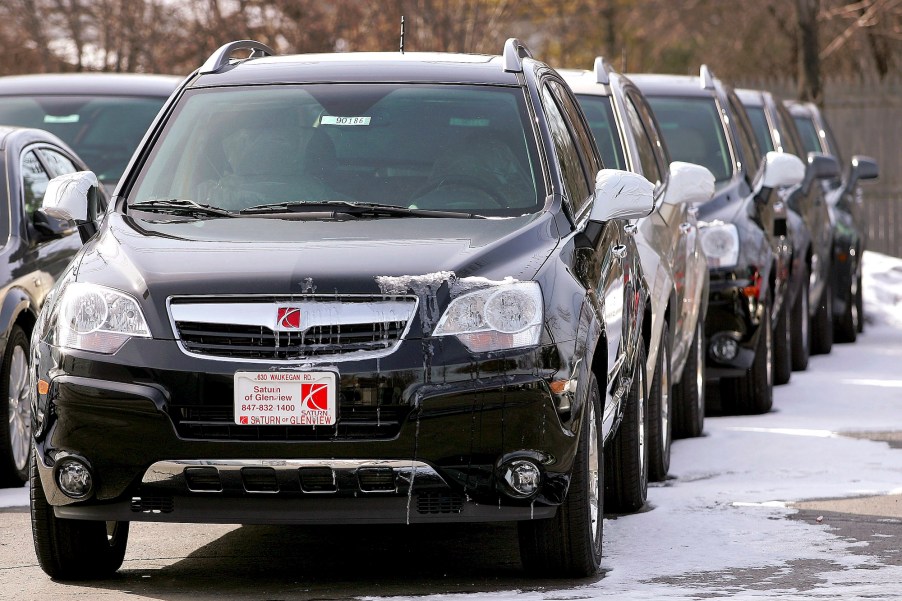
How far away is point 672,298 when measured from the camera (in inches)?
379

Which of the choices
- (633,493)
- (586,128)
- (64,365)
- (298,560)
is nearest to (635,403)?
(633,493)

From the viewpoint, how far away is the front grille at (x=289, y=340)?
605 cm

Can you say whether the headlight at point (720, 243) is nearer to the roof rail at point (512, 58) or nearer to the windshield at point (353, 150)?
the roof rail at point (512, 58)

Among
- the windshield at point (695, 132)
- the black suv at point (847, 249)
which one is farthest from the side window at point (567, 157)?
the black suv at point (847, 249)

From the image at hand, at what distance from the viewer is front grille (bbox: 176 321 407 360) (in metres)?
6.05

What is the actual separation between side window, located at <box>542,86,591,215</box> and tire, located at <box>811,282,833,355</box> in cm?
914

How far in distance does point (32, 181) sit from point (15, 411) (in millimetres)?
1413

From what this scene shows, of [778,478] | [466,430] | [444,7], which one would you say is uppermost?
[444,7]

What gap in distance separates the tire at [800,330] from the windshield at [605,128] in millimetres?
4482

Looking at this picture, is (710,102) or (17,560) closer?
(17,560)

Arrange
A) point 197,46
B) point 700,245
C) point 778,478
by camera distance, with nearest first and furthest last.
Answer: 1. point 778,478
2. point 700,245
3. point 197,46

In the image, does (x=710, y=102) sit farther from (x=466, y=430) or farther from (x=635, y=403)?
(x=466, y=430)

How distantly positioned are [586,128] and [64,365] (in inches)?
122

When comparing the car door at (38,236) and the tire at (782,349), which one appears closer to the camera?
the car door at (38,236)
